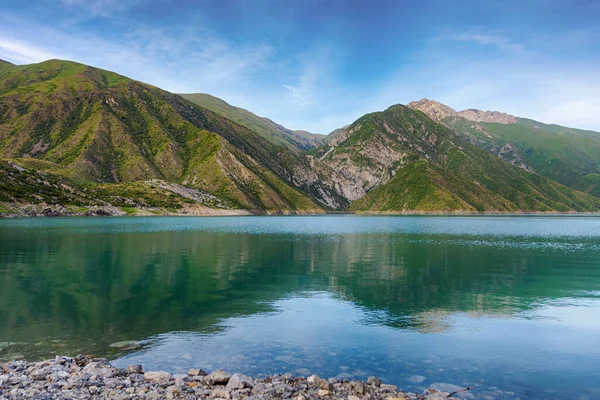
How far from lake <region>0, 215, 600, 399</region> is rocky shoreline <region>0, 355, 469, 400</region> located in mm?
2006

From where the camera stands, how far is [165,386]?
2031 cm

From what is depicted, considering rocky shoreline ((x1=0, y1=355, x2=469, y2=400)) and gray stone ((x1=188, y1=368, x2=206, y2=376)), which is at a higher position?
rocky shoreline ((x1=0, y1=355, x2=469, y2=400))

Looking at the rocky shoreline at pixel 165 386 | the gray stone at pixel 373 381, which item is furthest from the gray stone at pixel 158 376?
the gray stone at pixel 373 381

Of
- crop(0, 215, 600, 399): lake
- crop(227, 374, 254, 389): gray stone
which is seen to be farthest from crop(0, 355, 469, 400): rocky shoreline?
crop(0, 215, 600, 399): lake

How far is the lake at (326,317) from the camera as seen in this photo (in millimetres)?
24609

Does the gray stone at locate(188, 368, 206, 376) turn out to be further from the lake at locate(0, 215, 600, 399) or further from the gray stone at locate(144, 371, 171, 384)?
the lake at locate(0, 215, 600, 399)

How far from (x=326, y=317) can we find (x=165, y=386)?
58.1ft

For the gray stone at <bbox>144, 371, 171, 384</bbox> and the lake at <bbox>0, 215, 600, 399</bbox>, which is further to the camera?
the lake at <bbox>0, 215, 600, 399</bbox>

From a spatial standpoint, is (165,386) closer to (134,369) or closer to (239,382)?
(134,369)

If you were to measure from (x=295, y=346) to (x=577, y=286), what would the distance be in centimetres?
4039

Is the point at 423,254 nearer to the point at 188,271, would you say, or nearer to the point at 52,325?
the point at 188,271

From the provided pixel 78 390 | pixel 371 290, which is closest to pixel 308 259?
pixel 371 290

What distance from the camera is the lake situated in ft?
80.7

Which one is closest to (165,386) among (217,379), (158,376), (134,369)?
(158,376)
